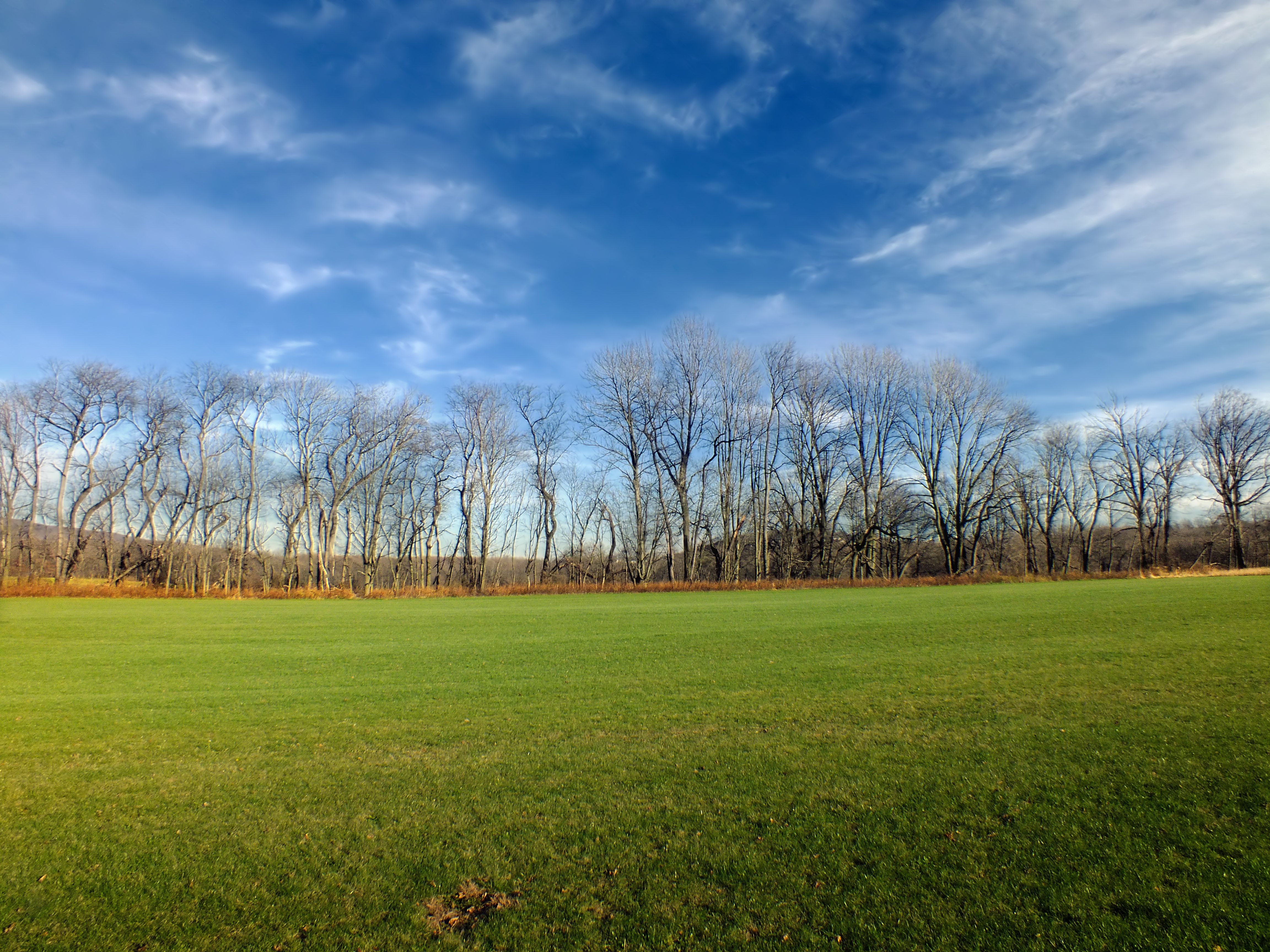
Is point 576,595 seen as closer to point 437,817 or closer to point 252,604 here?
point 252,604

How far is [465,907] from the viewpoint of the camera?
305cm

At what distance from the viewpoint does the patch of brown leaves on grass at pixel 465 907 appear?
2.89 metres

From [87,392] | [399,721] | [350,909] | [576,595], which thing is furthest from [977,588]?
[87,392]

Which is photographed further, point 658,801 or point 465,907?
Answer: point 658,801

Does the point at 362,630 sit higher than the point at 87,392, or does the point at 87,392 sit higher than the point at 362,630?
the point at 87,392

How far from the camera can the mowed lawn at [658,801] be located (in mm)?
2852

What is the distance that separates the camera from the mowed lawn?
9.36 ft

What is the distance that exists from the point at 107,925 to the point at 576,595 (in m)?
29.1

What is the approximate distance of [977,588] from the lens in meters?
29.1

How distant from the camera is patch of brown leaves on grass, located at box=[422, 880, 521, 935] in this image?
289 cm

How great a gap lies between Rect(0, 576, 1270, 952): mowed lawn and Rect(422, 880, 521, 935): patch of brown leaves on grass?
0.20 feet

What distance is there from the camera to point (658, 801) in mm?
4367

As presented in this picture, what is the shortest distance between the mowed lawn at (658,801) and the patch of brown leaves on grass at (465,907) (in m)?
0.06

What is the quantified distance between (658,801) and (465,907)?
1.69 meters
